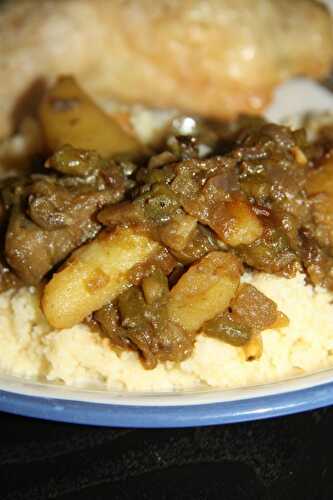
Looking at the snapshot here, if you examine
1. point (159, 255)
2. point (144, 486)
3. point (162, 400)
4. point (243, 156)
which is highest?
point (243, 156)

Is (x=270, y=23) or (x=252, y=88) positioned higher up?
(x=270, y=23)

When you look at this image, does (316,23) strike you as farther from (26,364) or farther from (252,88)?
(26,364)

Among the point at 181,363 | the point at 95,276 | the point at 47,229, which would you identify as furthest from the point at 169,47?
the point at 181,363

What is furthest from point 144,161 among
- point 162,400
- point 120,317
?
point 162,400

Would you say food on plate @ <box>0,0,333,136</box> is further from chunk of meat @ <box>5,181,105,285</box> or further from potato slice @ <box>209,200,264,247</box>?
potato slice @ <box>209,200,264,247</box>

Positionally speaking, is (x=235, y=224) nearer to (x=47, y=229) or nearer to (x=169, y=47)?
(x=47, y=229)

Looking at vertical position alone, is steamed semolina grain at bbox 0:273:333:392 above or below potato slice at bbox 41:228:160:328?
below

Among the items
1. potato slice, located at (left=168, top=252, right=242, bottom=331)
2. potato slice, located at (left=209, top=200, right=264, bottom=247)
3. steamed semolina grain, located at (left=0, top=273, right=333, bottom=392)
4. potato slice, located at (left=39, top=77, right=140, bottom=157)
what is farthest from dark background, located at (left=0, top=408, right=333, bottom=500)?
potato slice, located at (left=39, top=77, right=140, bottom=157)
